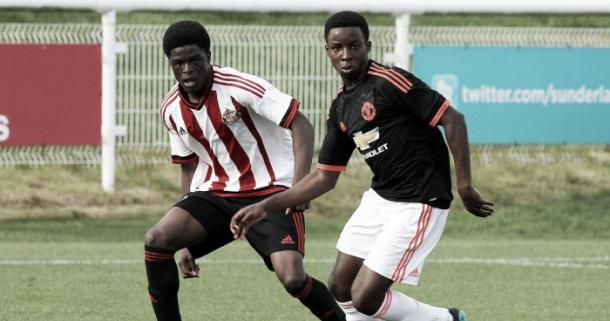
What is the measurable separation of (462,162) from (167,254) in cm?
171

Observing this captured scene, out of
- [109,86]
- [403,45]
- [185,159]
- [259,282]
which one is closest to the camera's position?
[185,159]

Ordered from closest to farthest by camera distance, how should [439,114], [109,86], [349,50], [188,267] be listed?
[439,114]
[349,50]
[188,267]
[109,86]

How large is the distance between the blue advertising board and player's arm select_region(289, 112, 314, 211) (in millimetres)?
8808

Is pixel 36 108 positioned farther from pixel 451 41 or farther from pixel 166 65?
pixel 451 41

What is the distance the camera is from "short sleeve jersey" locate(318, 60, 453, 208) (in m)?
7.29

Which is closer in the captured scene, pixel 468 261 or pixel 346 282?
pixel 346 282

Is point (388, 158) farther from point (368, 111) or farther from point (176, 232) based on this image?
point (176, 232)

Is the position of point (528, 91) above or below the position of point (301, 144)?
below

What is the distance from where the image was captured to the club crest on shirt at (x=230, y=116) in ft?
26.1

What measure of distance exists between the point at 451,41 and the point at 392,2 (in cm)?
81

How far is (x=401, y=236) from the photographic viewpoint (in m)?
7.39

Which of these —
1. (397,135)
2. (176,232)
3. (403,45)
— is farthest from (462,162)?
(403,45)

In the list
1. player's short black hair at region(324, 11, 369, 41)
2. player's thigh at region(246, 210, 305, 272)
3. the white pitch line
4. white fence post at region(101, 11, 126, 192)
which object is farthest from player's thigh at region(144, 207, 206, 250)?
white fence post at region(101, 11, 126, 192)

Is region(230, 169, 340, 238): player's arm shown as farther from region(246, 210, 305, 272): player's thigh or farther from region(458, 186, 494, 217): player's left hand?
region(458, 186, 494, 217): player's left hand
